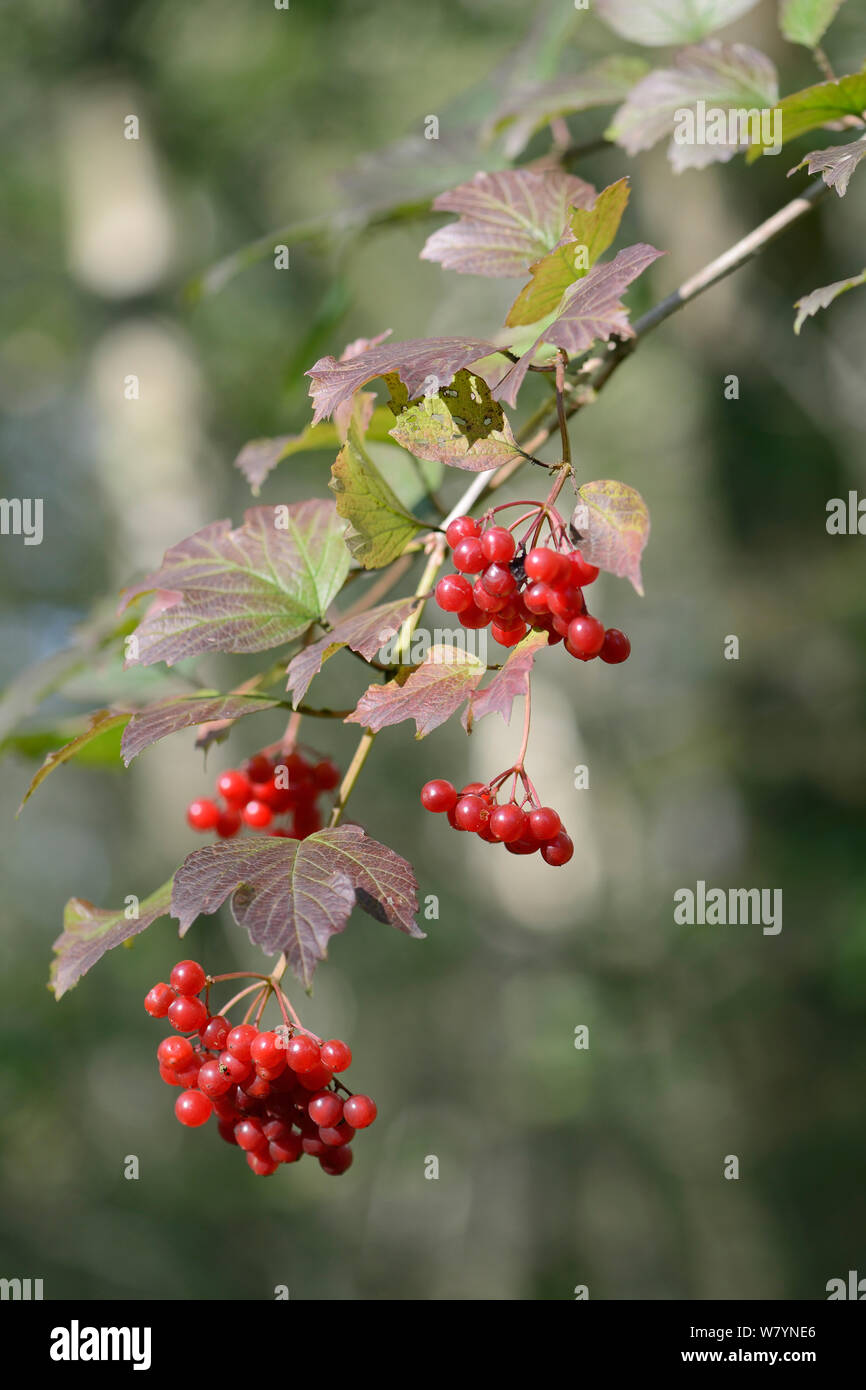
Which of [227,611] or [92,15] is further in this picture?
[92,15]

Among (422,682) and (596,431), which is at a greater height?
(596,431)

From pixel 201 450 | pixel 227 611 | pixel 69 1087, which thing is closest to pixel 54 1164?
pixel 69 1087

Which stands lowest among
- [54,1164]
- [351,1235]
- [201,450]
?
[351,1235]

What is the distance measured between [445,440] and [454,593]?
5.0 inches

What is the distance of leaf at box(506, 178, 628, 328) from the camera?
0.79 m

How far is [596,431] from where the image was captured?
6.44 m

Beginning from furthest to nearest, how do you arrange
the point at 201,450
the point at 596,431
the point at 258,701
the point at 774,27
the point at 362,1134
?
the point at 362,1134 → the point at 596,431 → the point at 201,450 → the point at 774,27 → the point at 258,701

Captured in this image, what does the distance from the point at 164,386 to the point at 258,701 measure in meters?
2.86

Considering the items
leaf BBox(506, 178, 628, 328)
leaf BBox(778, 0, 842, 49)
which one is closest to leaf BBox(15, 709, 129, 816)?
leaf BBox(506, 178, 628, 328)

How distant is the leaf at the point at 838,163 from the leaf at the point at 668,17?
0.76 metres

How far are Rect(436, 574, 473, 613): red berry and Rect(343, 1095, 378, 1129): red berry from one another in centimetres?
39

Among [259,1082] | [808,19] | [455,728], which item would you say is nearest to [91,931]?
[259,1082]

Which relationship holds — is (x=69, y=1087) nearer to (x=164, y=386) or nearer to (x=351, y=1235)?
(x=351, y=1235)

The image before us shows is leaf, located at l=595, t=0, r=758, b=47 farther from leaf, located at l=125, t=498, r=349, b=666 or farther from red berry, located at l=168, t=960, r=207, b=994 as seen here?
red berry, located at l=168, t=960, r=207, b=994
